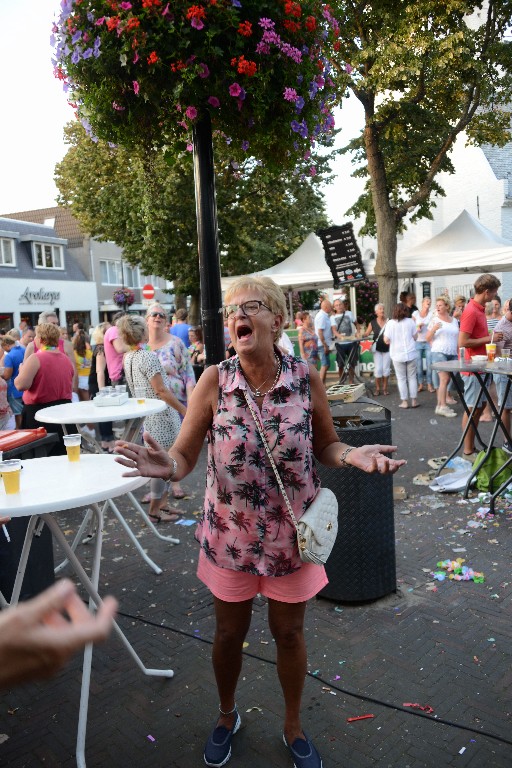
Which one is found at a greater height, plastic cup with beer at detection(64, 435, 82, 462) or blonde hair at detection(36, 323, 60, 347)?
blonde hair at detection(36, 323, 60, 347)

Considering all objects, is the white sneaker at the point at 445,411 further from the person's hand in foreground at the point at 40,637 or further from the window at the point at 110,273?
the window at the point at 110,273

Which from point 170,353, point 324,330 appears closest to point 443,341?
point 324,330

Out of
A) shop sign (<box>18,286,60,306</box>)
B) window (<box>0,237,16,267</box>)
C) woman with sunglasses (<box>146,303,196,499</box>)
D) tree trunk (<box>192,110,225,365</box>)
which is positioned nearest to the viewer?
tree trunk (<box>192,110,225,365</box>)

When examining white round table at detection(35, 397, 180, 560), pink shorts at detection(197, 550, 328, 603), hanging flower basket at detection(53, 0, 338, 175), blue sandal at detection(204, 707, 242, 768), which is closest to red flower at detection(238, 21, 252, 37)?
hanging flower basket at detection(53, 0, 338, 175)

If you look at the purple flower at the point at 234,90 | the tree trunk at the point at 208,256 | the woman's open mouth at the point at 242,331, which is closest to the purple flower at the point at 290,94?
the purple flower at the point at 234,90

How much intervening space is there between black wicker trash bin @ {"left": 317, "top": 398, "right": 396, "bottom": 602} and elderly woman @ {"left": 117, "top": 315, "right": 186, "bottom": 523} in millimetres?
2000

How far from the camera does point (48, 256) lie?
39.2 meters

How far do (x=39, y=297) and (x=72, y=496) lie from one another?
37.6 metres

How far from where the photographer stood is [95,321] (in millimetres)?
42906

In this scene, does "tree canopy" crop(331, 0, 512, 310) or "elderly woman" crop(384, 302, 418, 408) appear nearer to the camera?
"elderly woman" crop(384, 302, 418, 408)

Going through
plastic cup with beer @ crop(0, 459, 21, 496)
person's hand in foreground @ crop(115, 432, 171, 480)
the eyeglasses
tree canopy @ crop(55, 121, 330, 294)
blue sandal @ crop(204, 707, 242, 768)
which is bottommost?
blue sandal @ crop(204, 707, 242, 768)

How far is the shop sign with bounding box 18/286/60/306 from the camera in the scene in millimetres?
36281

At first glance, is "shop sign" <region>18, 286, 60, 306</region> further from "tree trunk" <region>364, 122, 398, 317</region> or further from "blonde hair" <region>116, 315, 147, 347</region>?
"blonde hair" <region>116, 315, 147, 347</region>

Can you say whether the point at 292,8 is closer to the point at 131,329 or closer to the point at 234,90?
the point at 234,90
